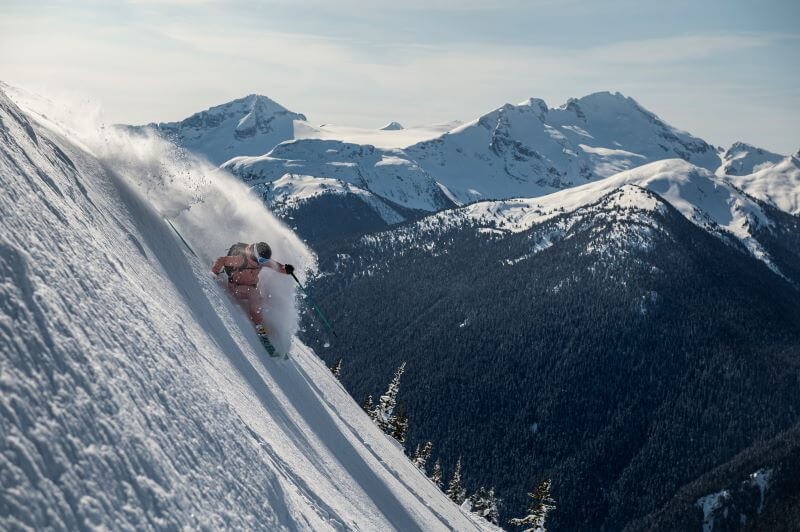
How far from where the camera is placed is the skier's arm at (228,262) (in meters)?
17.3

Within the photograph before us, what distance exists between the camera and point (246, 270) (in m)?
17.3

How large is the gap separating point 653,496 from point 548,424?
34.1m

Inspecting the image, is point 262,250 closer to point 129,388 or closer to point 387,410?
point 129,388

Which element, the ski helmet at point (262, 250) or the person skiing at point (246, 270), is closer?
the ski helmet at point (262, 250)

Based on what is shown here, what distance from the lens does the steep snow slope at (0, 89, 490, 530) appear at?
577cm

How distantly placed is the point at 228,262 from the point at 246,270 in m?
Answer: 0.51

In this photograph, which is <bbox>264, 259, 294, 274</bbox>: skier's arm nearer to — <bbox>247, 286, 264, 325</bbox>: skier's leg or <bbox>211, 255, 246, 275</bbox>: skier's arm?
<bbox>211, 255, 246, 275</bbox>: skier's arm

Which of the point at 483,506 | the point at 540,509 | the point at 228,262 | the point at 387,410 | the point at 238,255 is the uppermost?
the point at 238,255

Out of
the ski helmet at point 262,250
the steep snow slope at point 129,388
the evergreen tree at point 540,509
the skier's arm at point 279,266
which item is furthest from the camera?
the evergreen tree at point 540,509

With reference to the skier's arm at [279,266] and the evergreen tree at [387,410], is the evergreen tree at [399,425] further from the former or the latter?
the skier's arm at [279,266]

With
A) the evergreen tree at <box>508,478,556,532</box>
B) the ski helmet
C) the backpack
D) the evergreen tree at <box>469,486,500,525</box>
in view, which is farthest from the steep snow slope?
the evergreen tree at <box>469,486,500,525</box>

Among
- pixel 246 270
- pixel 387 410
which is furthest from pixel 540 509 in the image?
pixel 246 270

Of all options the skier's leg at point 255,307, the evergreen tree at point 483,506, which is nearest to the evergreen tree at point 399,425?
the evergreen tree at point 483,506

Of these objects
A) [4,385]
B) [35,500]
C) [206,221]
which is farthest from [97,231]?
[206,221]
